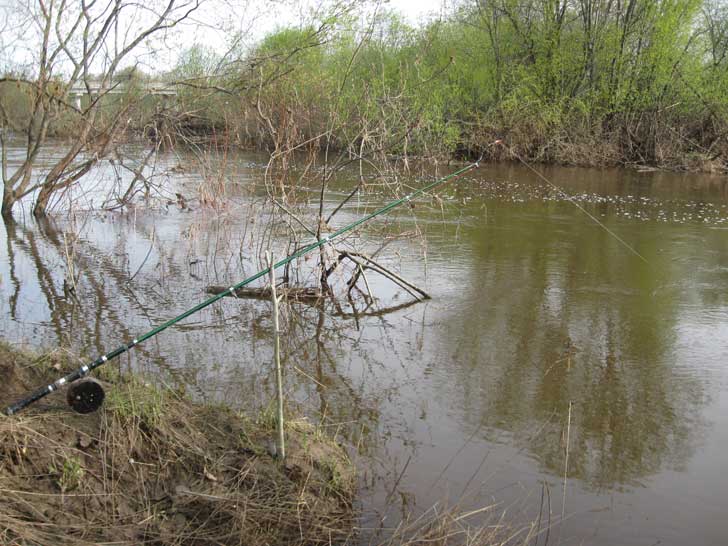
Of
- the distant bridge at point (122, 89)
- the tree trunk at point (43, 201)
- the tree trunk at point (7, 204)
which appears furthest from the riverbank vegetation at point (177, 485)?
the tree trunk at point (7, 204)

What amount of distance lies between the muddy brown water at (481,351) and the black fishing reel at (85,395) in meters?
1.41

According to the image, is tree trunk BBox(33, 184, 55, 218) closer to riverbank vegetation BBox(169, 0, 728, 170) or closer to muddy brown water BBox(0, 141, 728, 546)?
muddy brown water BBox(0, 141, 728, 546)

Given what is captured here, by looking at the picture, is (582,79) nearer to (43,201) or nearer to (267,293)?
(43,201)

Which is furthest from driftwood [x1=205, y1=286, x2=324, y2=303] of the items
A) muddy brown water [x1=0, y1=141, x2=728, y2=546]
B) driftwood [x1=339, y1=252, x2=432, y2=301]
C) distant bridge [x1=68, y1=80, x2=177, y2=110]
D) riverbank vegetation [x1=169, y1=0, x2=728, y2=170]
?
riverbank vegetation [x1=169, y1=0, x2=728, y2=170]

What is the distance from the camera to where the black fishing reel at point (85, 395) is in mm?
3912

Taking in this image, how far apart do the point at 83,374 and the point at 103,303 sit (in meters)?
3.76

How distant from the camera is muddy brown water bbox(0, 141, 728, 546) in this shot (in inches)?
170

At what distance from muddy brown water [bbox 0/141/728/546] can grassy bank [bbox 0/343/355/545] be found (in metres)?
0.38

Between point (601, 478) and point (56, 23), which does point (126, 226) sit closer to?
point (56, 23)

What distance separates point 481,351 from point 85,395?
3.66 m

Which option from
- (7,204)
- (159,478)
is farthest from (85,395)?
(7,204)

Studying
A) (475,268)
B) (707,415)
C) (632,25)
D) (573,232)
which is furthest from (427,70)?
(707,415)

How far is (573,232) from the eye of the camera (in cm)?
1212

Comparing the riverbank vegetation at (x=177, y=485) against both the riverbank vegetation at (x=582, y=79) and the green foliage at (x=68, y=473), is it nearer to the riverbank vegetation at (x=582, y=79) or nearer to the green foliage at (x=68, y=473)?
the green foliage at (x=68, y=473)
